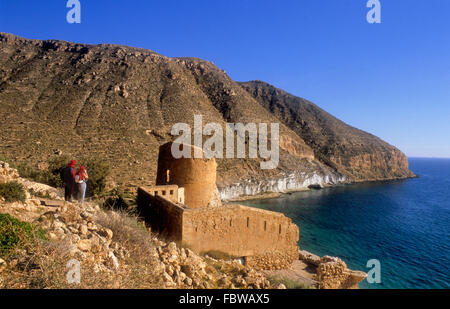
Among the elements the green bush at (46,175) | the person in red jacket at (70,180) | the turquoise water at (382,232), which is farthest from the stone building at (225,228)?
the turquoise water at (382,232)

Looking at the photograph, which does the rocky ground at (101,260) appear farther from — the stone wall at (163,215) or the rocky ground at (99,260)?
the stone wall at (163,215)

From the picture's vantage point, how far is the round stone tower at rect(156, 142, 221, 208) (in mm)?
11414

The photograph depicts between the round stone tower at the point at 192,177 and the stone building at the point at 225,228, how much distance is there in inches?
24.6

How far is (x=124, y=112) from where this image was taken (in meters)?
36.7

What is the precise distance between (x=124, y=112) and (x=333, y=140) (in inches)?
2277

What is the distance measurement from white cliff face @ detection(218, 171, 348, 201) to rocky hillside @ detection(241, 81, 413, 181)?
6.73m

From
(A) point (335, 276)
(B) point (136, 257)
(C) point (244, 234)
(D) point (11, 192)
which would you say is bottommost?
(A) point (335, 276)

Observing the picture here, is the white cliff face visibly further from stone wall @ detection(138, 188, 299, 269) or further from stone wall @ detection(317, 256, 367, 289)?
stone wall @ detection(138, 188, 299, 269)

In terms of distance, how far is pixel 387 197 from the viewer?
50.5 metres

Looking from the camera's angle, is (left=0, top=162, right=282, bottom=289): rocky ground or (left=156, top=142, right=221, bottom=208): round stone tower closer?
(left=0, top=162, right=282, bottom=289): rocky ground

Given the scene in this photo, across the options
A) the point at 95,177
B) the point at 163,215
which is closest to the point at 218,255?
the point at 163,215

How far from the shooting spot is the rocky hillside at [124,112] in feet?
91.1

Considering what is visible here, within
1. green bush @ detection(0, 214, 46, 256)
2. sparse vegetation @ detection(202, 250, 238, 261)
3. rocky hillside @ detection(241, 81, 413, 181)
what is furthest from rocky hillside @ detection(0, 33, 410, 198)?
green bush @ detection(0, 214, 46, 256)

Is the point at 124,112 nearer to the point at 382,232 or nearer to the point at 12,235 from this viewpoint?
the point at 382,232
